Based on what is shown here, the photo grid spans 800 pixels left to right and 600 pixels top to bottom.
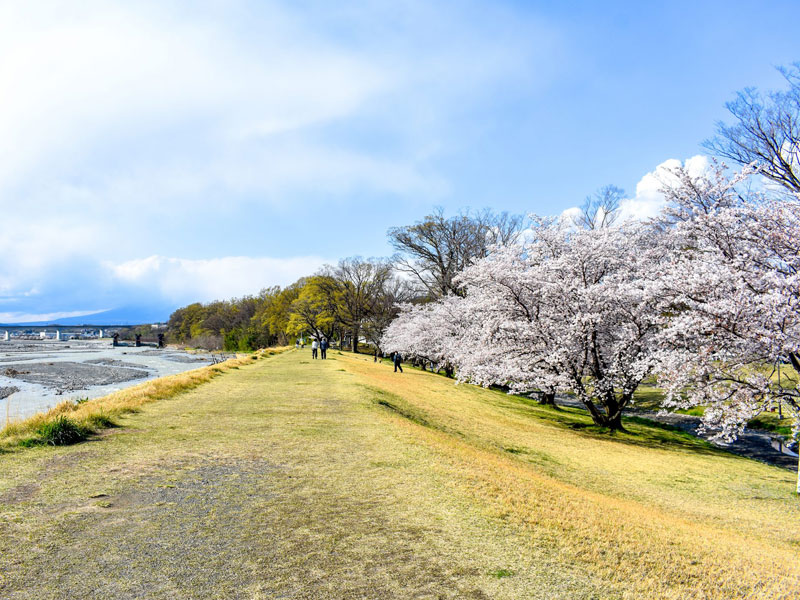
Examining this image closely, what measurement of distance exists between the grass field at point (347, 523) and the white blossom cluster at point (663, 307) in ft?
10.4

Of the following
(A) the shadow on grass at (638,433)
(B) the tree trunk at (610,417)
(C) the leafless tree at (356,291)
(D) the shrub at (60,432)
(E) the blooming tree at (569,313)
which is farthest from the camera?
(C) the leafless tree at (356,291)

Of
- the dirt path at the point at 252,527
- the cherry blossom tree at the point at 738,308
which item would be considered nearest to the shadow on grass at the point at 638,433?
the cherry blossom tree at the point at 738,308

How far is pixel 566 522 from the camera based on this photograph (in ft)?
21.7

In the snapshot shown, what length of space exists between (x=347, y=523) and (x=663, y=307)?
536 inches

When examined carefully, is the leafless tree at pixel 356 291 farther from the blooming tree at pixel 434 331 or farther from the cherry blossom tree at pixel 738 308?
the cherry blossom tree at pixel 738 308

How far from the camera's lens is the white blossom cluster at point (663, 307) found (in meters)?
12.2

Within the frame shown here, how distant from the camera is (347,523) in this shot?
19.6 feet

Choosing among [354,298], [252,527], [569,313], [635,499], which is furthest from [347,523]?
[354,298]

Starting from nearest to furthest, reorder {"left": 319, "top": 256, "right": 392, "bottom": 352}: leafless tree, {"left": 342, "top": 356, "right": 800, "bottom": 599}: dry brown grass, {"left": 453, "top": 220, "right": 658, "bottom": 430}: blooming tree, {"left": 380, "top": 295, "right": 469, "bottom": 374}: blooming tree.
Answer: {"left": 342, "top": 356, "right": 800, "bottom": 599}: dry brown grass, {"left": 453, "top": 220, "right": 658, "bottom": 430}: blooming tree, {"left": 380, "top": 295, "right": 469, "bottom": 374}: blooming tree, {"left": 319, "top": 256, "right": 392, "bottom": 352}: leafless tree

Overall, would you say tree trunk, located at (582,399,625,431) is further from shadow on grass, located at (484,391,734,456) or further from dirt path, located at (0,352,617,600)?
dirt path, located at (0,352,617,600)

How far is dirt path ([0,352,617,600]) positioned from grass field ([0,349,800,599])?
25mm

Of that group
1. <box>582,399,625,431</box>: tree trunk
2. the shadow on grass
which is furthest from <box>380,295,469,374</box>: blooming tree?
<box>582,399,625,431</box>: tree trunk

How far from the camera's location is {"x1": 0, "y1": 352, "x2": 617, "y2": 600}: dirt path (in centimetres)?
461

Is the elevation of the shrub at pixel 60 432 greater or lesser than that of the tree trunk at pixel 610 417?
greater
